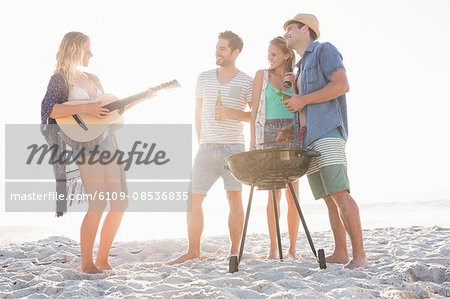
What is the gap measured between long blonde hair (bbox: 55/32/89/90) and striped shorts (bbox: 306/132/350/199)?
2.11m

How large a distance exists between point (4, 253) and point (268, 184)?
3525mm

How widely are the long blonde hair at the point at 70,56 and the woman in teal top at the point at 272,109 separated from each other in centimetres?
166

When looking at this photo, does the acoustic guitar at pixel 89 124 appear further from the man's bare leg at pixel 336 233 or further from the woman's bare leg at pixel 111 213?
the man's bare leg at pixel 336 233

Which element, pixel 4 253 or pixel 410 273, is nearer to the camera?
pixel 410 273

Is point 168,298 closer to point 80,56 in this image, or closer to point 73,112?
point 73,112

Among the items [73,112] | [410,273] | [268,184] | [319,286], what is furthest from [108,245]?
[410,273]

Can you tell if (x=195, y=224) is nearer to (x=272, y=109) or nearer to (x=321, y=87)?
(x=272, y=109)

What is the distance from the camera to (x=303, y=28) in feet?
11.1

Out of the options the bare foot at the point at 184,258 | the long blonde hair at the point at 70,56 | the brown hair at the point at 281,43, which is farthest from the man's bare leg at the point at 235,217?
the long blonde hair at the point at 70,56

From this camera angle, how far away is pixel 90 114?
11.1ft

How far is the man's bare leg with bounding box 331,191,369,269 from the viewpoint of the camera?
9.57 feet

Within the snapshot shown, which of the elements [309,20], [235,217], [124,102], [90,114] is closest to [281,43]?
[309,20]

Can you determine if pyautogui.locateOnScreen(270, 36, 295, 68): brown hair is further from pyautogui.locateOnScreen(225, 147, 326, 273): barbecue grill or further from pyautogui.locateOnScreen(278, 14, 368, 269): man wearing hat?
pyautogui.locateOnScreen(225, 147, 326, 273): barbecue grill

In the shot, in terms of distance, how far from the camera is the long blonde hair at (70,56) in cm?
325
